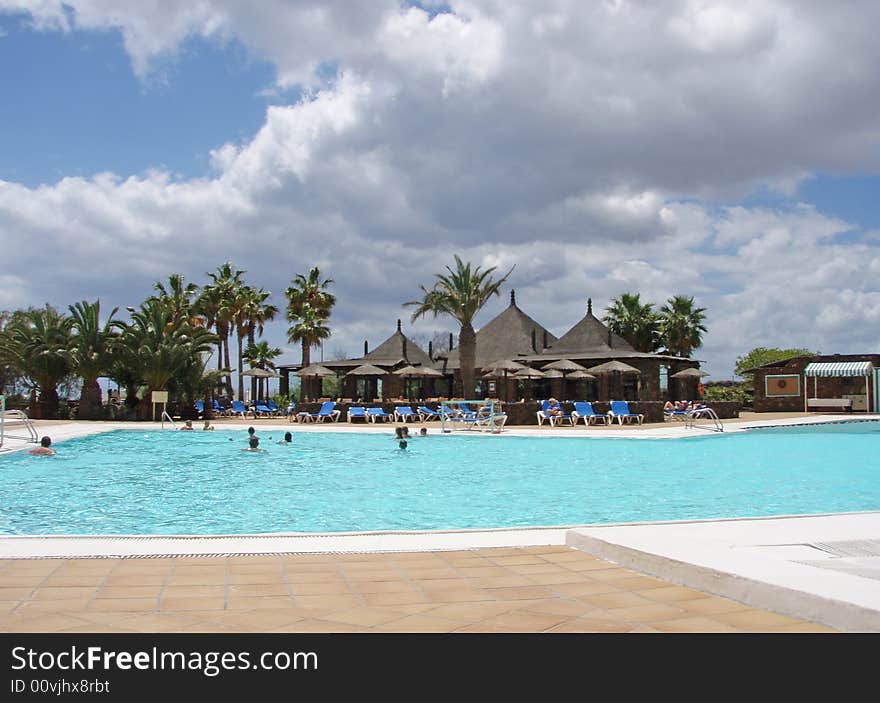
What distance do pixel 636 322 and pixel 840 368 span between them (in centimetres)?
1132

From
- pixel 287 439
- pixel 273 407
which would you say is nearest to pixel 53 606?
pixel 287 439

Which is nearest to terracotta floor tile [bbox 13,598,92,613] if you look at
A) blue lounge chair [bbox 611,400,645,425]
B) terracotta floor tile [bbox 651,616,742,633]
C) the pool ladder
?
terracotta floor tile [bbox 651,616,742,633]

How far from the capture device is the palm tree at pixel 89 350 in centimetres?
3166

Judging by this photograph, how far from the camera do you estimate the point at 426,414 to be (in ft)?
96.4

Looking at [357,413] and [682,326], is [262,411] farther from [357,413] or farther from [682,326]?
[682,326]

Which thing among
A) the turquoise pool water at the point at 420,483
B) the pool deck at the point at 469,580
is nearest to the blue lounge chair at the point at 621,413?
the turquoise pool water at the point at 420,483

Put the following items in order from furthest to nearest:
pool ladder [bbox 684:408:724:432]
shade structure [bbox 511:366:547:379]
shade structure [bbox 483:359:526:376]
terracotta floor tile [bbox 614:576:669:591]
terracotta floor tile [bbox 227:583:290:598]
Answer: shade structure [bbox 511:366:547:379], shade structure [bbox 483:359:526:376], pool ladder [bbox 684:408:724:432], terracotta floor tile [bbox 614:576:669:591], terracotta floor tile [bbox 227:583:290:598]

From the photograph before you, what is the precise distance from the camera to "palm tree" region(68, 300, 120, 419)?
3166 cm

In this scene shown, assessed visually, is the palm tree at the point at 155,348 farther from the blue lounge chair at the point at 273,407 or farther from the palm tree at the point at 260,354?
the palm tree at the point at 260,354

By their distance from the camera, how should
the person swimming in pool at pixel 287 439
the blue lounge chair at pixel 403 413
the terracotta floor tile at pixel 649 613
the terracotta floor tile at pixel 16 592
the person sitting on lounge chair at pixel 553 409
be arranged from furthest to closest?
the blue lounge chair at pixel 403 413 < the person sitting on lounge chair at pixel 553 409 < the person swimming in pool at pixel 287 439 < the terracotta floor tile at pixel 16 592 < the terracotta floor tile at pixel 649 613

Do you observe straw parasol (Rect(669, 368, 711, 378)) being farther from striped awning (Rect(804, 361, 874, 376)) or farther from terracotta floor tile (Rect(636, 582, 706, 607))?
terracotta floor tile (Rect(636, 582, 706, 607))

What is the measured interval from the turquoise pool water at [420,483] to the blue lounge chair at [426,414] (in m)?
8.28

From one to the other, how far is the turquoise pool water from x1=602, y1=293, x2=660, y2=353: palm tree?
2509cm
